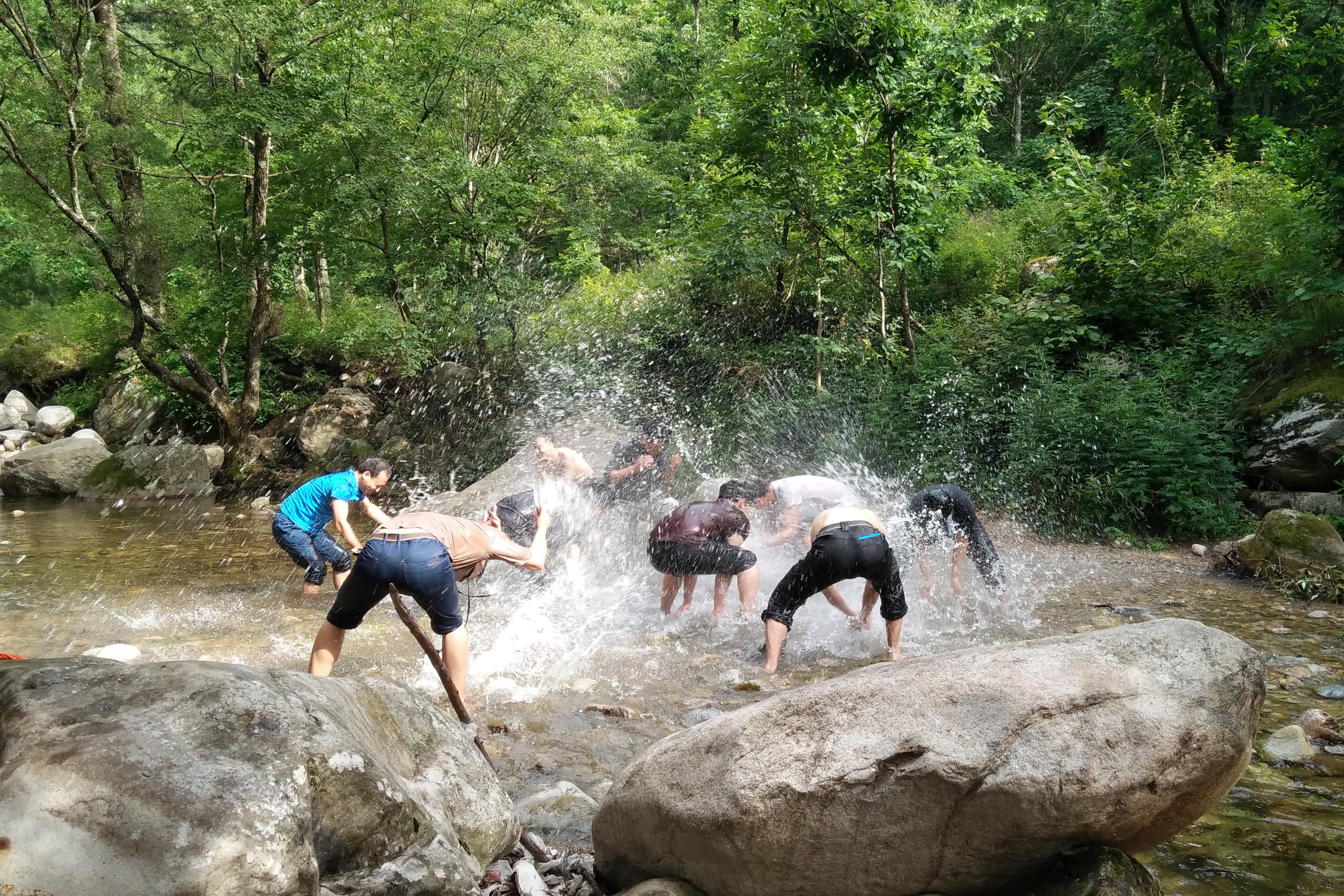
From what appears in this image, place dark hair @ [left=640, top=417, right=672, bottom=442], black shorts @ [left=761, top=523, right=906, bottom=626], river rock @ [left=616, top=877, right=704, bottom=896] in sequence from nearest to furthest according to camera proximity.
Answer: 1. river rock @ [left=616, top=877, right=704, bottom=896]
2. black shorts @ [left=761, top=523, right=906, bottom=626]
3. dark hair @ [left=640, top=417, right=672, bottom=442]

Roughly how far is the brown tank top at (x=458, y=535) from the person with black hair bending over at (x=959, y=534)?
4.32 metres

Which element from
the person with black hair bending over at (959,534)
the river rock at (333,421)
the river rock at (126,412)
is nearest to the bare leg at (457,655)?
the person with black hair bending over at (959,534)

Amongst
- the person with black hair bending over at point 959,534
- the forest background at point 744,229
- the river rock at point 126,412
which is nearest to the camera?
the person with black hair bending over at point 959,534

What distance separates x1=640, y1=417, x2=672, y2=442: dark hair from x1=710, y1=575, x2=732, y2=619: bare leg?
12.0 feet

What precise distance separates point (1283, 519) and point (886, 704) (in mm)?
7291

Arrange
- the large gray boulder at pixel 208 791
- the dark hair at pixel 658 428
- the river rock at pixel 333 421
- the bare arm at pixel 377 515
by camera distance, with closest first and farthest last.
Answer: the large gray boulder at pixel 208 791
the bare arm at pixel 377 515
the dark hair at pixel 658 428
the river rock at pixel 333 421

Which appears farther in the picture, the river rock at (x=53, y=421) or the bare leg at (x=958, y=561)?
the river rock at (x=53, y=421)

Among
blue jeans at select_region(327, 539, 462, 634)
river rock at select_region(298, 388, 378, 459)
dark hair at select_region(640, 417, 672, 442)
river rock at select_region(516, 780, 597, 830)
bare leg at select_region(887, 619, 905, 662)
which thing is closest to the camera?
river rock at select_region(516, 780, 597, 830)

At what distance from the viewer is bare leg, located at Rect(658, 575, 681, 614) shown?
302 inches

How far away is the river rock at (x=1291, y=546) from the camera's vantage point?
7.95 m

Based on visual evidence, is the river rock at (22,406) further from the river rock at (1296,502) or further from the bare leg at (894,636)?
the river rock at (1296,502)

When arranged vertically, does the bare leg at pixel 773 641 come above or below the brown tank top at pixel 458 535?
below

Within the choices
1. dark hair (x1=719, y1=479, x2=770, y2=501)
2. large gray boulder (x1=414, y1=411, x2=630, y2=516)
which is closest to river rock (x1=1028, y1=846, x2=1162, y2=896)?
dark hair (x1=719, y1=479, x2=770, y2=501)

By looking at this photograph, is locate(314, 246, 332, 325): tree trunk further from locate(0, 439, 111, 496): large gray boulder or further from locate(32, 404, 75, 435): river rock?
locate(32, 404, 75, 435): river rock
